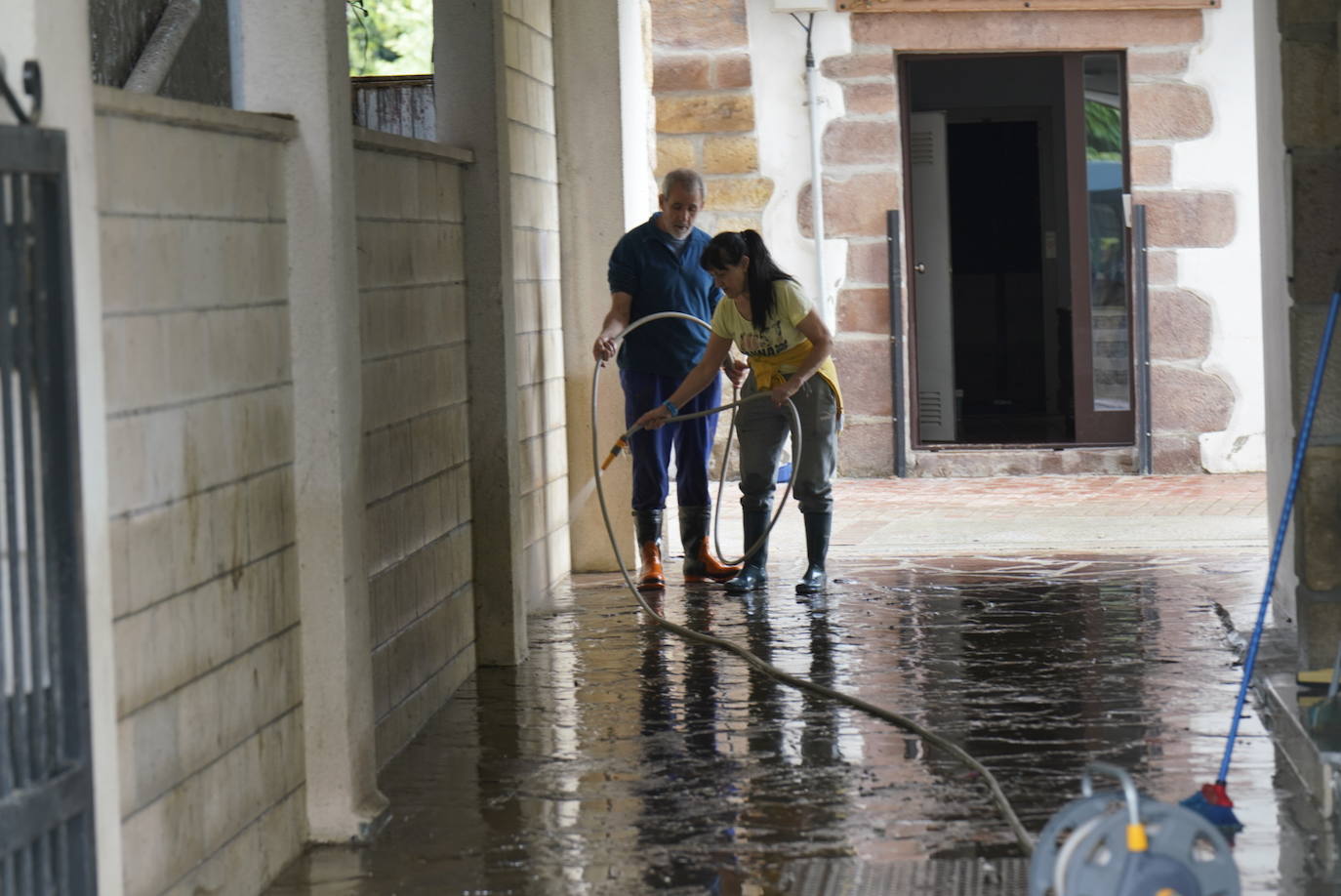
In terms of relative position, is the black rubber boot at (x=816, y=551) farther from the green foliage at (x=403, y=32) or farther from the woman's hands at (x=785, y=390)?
the green foliage at (x=403, y=32)

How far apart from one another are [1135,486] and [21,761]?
881 cm

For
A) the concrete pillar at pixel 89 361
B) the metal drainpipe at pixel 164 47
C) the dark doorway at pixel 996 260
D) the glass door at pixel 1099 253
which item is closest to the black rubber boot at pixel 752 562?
the metal drainpipe at pixel 164 47

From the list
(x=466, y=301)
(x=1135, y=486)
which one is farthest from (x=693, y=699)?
(x=1135, y=486)

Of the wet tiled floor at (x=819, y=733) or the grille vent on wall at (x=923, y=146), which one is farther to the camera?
the grille vent on wall at (x=923, y=146)

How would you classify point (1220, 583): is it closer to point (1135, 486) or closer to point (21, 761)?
point (1135, 486)

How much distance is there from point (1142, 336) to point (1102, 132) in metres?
1.24

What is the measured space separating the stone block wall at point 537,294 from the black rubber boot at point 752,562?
0.77 metres

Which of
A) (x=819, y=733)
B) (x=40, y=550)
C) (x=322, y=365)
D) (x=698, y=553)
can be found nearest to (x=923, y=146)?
(x=698, y=553)

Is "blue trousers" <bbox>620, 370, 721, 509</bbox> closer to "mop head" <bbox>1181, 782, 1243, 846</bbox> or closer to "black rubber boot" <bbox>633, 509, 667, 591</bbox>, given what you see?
"black rubber boot" <bbox>633, 509, 667, 591</bbox>

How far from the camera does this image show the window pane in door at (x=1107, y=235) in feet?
37.6

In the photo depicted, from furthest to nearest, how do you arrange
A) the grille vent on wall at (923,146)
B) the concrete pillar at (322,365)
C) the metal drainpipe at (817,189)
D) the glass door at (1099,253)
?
the grille vent on wall at (923,146), the glass door at (1099,253), the metal drainpipe at (817,189), the concrete pillar at (322,365)

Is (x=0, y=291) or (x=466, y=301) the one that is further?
(x=466, y=301)

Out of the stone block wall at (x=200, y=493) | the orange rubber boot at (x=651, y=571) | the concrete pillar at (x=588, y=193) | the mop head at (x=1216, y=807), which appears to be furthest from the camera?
the concrete pillar at (x=588, y=193)

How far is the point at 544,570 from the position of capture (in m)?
7.89
